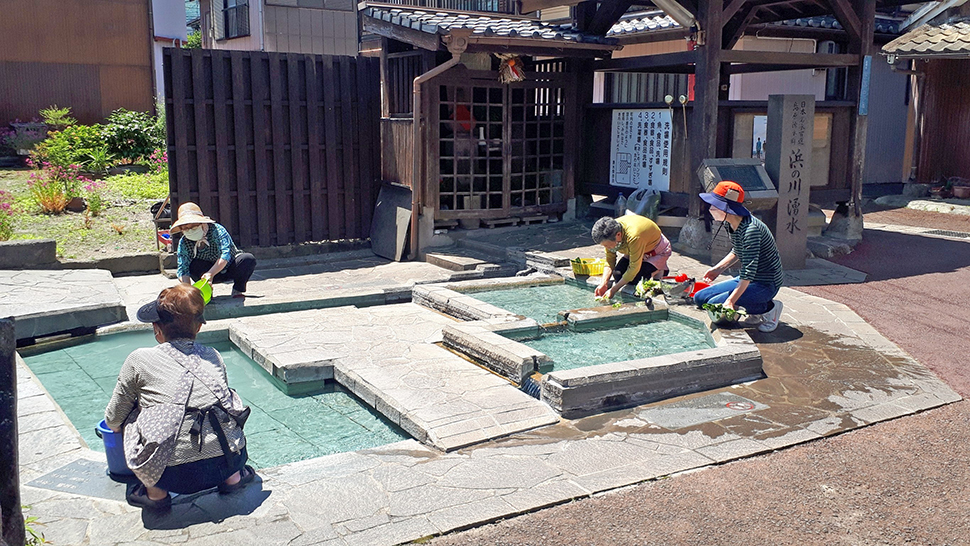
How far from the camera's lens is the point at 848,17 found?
13445mm

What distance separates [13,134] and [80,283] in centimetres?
1264

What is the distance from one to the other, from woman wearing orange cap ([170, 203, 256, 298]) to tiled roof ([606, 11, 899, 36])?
9.51 meters

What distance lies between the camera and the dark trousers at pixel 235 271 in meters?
10.2

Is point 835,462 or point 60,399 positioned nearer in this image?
point 835,462

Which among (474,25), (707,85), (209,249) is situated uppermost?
(474,25)

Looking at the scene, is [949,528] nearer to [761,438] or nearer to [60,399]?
[761,438]

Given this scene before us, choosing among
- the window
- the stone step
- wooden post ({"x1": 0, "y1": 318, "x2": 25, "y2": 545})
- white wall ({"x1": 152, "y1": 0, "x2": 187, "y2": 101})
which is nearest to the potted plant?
the stone step

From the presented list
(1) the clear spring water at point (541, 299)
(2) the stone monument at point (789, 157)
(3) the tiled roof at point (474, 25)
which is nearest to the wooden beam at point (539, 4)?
(3) the tiled roof at point (474, 25)

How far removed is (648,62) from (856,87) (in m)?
3.66

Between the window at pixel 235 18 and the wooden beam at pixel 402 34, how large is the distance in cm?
1149

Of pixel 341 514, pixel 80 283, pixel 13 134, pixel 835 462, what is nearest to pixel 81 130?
pixel 13 134

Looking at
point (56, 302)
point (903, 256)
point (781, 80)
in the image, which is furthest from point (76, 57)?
point (903, 256)

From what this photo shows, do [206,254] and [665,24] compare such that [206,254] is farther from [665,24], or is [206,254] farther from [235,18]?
[235,18]

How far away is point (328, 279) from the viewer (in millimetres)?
12070
